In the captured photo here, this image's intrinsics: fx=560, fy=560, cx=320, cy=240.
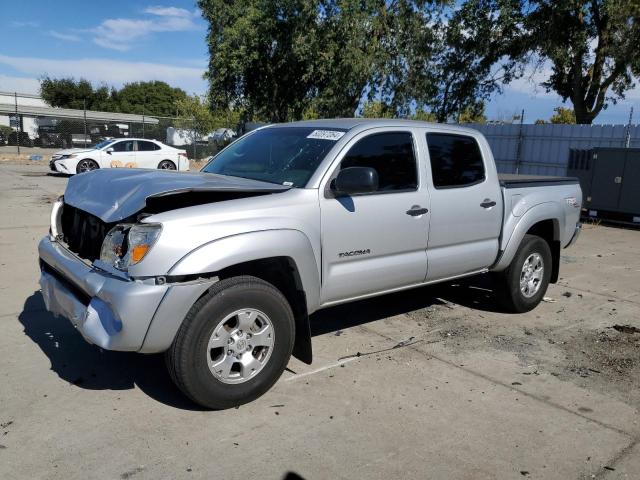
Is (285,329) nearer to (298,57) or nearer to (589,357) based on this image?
(589,357)

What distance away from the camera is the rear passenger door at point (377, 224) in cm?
A: 404

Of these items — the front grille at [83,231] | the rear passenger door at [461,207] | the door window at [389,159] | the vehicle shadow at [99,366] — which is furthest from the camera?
the rear passenger door at [461,207]

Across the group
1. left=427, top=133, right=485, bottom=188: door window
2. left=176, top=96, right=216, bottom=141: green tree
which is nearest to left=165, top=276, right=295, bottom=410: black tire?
left=427, top=133, right=485, bottom=188: door window

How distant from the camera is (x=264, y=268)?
3.81 meters

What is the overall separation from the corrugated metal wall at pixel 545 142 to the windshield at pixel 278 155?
13.5 m

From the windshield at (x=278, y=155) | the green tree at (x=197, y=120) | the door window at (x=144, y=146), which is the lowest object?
the door window at (x=144, y=146)

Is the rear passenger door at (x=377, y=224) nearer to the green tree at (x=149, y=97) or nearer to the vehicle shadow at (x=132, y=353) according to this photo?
the vehicle shadow at (x=132, y=353)

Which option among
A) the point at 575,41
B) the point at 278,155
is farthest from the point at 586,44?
the point at 278,155

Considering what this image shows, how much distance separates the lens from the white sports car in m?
20.4

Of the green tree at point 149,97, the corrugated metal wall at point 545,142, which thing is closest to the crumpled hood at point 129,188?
the corrugated metal wall at point 545,142

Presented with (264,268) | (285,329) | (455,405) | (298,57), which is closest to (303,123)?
(264,268)

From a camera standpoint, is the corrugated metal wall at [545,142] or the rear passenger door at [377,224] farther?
the corrugated metal wall at [545,142]

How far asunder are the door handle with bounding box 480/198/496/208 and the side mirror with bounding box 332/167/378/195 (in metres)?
1.64

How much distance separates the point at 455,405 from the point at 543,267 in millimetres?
2770
